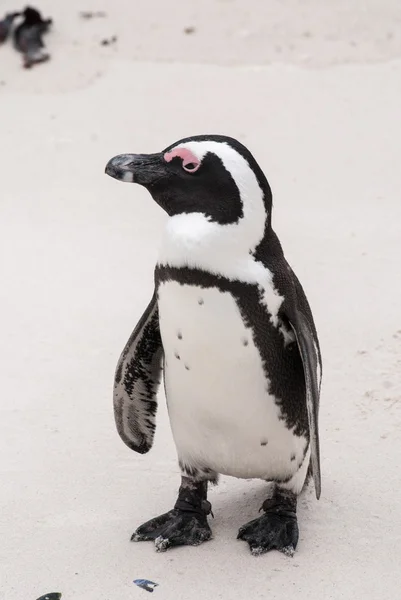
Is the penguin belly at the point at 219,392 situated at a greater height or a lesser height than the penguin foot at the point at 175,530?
greater

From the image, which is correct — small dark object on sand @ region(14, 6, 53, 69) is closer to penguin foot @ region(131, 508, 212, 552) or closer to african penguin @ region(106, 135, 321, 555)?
african penguin @ region(106, 135, 321, 555)

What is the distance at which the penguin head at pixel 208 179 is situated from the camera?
7.29ft

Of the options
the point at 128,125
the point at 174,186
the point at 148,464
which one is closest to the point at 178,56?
the point at 128,125

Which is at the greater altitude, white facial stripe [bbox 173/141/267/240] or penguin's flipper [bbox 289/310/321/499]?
white facial stripe [bbox 173/141/267/240]

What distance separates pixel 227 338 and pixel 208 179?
1.07 feet

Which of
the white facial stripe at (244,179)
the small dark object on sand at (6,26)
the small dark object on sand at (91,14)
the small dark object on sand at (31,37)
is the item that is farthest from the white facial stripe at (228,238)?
the small dark object on sand at (91,14)

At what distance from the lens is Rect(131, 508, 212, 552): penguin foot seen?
2494 millimetres

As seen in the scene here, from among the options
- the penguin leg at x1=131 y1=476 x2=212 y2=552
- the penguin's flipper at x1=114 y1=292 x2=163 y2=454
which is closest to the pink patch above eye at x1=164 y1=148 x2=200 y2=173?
the penguin's flipper at x1=114 y1=292 x2=163 y2=454

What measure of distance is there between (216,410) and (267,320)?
237 mm

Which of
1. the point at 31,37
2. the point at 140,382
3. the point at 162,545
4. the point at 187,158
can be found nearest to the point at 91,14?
the point at 31,37

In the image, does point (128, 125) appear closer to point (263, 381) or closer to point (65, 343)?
point (65, 343)

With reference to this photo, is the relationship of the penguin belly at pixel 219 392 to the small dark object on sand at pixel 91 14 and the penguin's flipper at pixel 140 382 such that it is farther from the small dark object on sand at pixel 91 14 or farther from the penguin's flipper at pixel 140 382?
the small dark object on sand at pixel 91 14

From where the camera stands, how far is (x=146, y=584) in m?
2.34

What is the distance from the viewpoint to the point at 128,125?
6.14m
